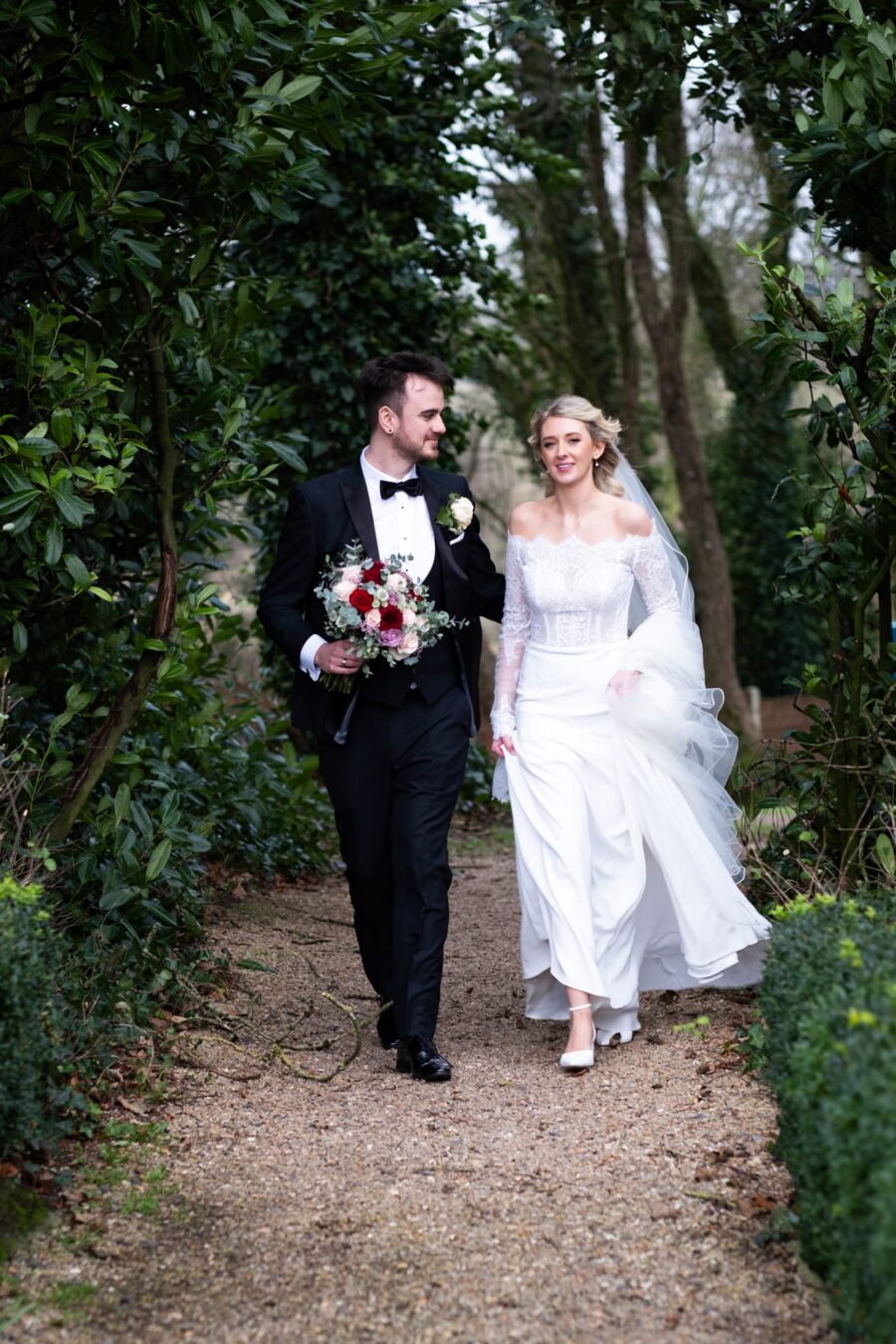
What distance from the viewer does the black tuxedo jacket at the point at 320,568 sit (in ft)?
17.8

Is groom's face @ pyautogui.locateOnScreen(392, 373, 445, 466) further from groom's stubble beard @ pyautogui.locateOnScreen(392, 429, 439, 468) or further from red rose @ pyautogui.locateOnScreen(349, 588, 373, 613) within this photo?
red rose @ pyautogui.locateOnScreen(349, 588, 373, 613)

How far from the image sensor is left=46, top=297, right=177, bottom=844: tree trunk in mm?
5309

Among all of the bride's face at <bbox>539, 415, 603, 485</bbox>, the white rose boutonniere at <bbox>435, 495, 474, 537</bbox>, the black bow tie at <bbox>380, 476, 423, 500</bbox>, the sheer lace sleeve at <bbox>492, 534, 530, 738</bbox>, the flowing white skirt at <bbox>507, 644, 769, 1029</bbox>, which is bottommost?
the flowing white skirt at <bbox>507, 644, 769, 1029</bbox>

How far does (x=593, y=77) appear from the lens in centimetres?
667

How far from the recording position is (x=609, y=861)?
5.41 m

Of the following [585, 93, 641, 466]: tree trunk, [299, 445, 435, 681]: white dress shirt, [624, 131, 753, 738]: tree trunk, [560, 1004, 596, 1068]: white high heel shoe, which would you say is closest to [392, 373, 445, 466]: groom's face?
[299, 445, 435, 681]: white dress shirt

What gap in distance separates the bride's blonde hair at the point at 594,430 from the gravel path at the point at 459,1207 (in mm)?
2060

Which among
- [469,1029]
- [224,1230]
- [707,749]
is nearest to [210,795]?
[469,1029]

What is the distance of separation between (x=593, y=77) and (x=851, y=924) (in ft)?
14.8

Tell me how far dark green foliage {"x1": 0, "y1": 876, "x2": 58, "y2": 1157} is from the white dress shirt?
7.06 ft

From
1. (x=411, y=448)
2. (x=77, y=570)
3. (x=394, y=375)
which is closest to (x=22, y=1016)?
(x=77, y=570)

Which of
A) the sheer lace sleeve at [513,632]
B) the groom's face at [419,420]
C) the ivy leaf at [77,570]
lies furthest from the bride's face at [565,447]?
the ivy leaf at [77,570]

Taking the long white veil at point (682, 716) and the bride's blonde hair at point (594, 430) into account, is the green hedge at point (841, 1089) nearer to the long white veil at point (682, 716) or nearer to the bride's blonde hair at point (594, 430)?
the long white veil at point (682, 716)

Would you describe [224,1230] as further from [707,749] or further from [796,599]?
[796,599]
